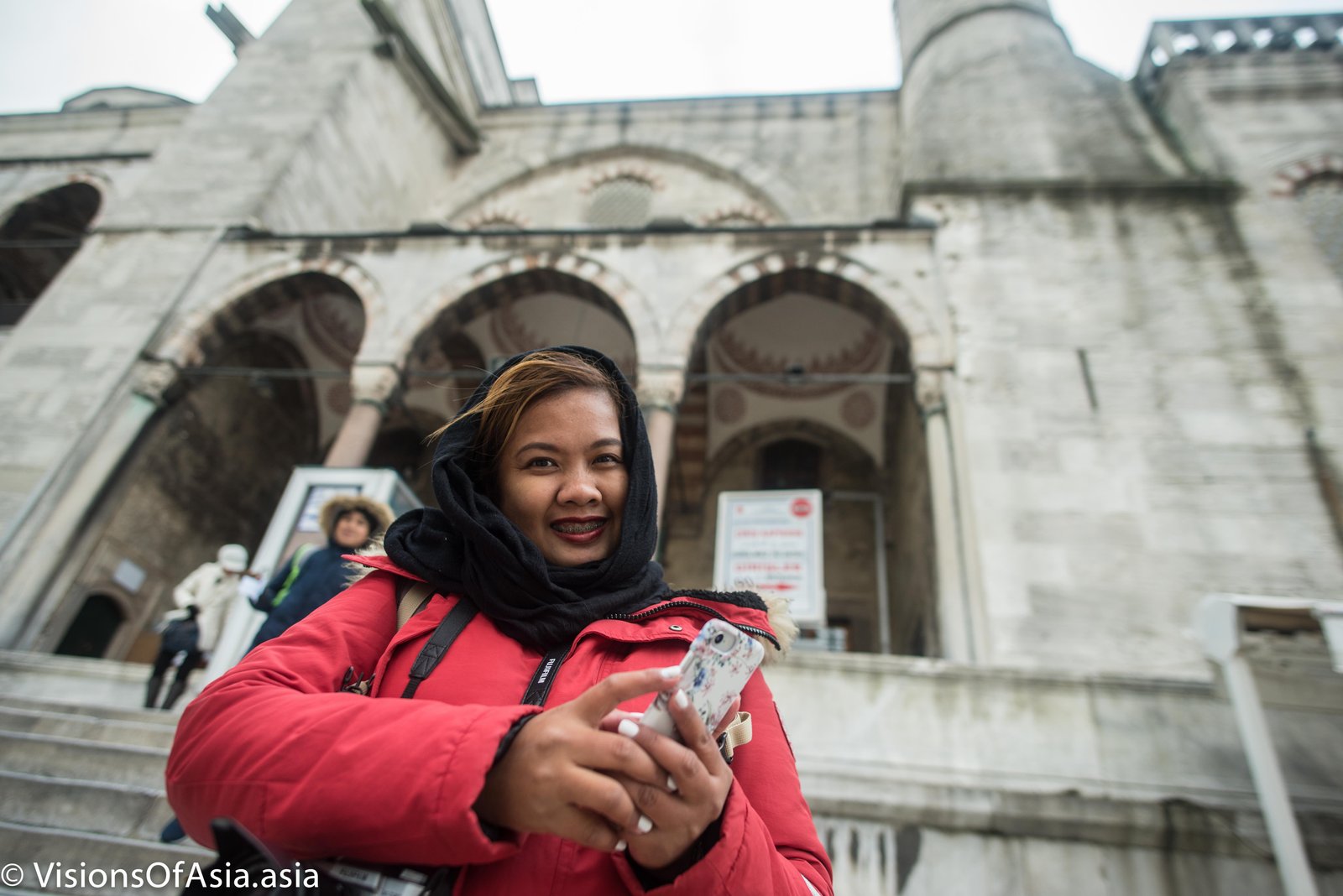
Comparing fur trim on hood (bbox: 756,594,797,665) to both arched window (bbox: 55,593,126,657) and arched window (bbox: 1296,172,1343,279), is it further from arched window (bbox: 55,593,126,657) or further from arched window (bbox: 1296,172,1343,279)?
arched window (bbox: 55,593,126,657)

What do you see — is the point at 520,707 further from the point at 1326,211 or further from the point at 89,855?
the point at 1326,211

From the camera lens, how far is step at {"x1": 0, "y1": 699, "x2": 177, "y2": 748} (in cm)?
417

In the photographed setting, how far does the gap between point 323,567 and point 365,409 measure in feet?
15.7

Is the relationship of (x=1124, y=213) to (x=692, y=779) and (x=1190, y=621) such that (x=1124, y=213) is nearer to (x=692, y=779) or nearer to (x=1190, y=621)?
(x=1190, y=621)

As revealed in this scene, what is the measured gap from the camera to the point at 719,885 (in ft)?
2.73

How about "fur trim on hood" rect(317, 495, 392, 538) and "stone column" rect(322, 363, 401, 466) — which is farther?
"stone column" rect(322, 363, 401, 466)

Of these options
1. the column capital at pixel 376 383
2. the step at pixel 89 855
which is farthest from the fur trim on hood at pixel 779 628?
the column capital at pixel 376 383

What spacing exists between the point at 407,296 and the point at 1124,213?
8540 millimetres

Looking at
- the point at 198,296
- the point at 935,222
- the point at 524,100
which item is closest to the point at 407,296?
the point at 198,296

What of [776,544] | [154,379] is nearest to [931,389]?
[776,544]

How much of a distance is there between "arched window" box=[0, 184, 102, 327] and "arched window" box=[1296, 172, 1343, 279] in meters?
18.1

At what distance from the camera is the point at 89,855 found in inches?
123

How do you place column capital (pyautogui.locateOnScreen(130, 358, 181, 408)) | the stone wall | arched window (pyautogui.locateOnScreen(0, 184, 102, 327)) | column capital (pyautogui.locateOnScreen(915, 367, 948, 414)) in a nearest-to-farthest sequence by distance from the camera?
the stone wall
column capital (pyautogui.locateOnScreen(915, 367, 948, 414))
column capital (pyautogui.locateOnScreen(130, 358, 181, 408))
arched window (pyautogui.locateOnScreen(0, 184, 102, 327))

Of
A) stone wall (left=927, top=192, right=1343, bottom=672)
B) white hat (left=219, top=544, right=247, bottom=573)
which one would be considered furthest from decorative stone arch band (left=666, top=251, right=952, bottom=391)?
white hat (left=219, top=544, right=247, bottom=573)
